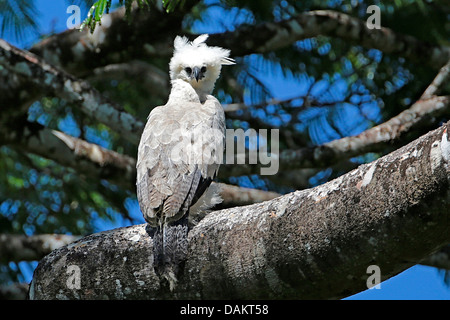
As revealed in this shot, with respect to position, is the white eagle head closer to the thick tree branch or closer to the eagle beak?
the eagle beak

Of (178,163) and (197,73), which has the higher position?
(197,73)

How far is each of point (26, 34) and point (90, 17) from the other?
383cm

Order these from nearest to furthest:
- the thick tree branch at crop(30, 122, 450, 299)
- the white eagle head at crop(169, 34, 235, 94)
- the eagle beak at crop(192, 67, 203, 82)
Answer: the thick tree branch at crop(30, 122, 450, 299), the eagle beak at crop(192, 67, 203, 82), the white eagle head at crop(169, 34, 235, 94)

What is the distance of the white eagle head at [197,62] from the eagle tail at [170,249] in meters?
2.39

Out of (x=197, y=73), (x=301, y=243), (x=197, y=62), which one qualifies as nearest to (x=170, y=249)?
(x=301, y=243)

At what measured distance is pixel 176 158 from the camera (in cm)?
471

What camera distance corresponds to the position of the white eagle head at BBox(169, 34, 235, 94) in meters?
6.28

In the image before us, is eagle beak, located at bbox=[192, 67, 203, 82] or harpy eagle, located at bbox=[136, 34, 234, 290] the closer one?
harpy eagle, located at bbox=[136, 34, 234, 290]

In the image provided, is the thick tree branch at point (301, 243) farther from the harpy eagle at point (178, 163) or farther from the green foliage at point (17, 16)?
the green foliage at point (17, 16)

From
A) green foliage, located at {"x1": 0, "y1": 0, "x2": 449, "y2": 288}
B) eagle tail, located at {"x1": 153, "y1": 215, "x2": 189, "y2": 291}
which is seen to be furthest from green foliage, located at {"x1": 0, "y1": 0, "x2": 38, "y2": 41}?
eagle tail, located at {"x1": 153, "y1": 215, "x2": 189, "y2": 291}

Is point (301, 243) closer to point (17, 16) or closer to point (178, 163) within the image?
point (178, 163)

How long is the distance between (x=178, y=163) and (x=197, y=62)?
185cm

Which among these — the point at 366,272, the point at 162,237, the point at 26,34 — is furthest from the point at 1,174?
the point at 366,272

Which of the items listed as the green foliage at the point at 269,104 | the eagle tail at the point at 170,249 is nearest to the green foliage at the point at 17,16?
the green foliage at the point at 269,104
